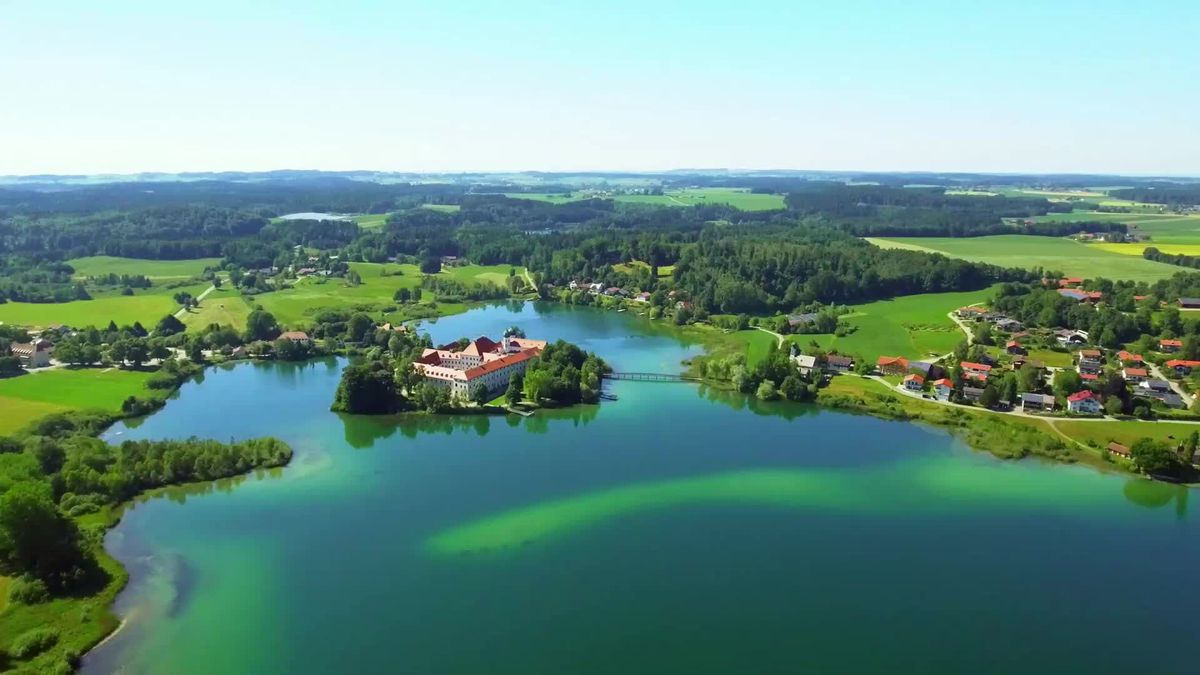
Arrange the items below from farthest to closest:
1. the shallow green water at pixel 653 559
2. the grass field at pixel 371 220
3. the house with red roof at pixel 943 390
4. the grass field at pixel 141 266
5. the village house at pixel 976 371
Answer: the grass field at pixel 371 220, the grass field at pixel 141 266, the village house at pixel 976 371, the house with red roof at pixel 943 390, the shallow green water at pixel 653 559

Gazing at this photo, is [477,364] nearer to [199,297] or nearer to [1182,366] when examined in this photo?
[1182,366]

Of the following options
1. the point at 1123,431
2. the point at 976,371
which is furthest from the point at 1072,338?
the point at 1123,431

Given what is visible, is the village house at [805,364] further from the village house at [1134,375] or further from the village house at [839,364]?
the village house at [1134,375]

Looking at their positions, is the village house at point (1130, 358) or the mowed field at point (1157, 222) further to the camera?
the mowed field at point (1157, 222)

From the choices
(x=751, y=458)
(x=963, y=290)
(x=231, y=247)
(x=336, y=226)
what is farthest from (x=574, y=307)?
(x=336, y=226)

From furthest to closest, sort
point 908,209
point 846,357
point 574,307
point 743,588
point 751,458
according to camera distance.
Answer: point 908,209 < point 574,307 < point 846,357 < point 751,458 < point 743,588

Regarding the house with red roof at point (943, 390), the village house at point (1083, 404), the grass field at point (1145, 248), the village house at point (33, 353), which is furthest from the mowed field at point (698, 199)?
the village house at point (33, 353)

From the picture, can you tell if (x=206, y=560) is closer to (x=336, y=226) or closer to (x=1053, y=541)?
(x=1053, y=541)

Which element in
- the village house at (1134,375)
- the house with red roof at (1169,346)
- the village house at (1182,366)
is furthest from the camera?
the house with red roof at (1169,346)
